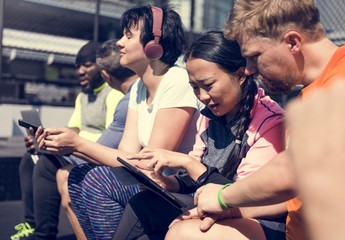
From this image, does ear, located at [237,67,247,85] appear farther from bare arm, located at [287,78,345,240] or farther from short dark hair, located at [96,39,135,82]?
bare arm, located at [287,78,345,240]

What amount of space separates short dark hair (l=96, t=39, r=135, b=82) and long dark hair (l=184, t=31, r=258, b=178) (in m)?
1.39

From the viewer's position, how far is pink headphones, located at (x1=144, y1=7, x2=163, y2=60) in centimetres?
256

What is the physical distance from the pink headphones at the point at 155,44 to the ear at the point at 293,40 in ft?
3.14

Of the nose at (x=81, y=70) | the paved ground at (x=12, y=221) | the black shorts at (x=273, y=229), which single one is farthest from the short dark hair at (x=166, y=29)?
the paved ground at (x=12, y=221)

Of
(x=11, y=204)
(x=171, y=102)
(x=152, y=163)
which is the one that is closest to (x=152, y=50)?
Answer: (x=171, y=102)

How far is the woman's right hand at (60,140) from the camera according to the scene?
8.61 feet

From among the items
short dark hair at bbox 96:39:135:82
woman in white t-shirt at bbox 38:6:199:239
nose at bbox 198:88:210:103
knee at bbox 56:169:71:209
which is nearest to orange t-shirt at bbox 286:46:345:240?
nose at bbox 198:88:210:103

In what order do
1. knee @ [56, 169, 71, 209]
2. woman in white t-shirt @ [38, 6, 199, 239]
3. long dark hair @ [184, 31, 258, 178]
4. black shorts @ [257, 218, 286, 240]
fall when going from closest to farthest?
black shorts @ [257, 218, 286, 240]
long dark hair @ [184, 31, 258, 178]
woman in white t-shirt @ [38, 6, 199, 239]
knee @ [56, 169, 71, 209]

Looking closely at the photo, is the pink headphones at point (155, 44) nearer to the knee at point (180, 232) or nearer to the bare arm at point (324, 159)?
the knee at point (180, 232)

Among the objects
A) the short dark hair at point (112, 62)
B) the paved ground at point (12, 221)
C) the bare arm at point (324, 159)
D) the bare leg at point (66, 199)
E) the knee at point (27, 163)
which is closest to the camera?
the bare arm at point (324, 159)

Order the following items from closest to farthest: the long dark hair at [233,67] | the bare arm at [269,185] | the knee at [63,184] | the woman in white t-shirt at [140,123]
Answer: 1. the bare arm at [269,185]
2. the long dark hair at [233,67]
3. the woman in white t-shirt at [140,123]
4. the knee at [63,184]

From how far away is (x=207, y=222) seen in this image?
1.70m

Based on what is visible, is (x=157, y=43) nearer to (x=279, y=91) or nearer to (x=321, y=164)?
(x=279, y=91)

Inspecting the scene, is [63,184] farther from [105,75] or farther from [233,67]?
[233,67]
